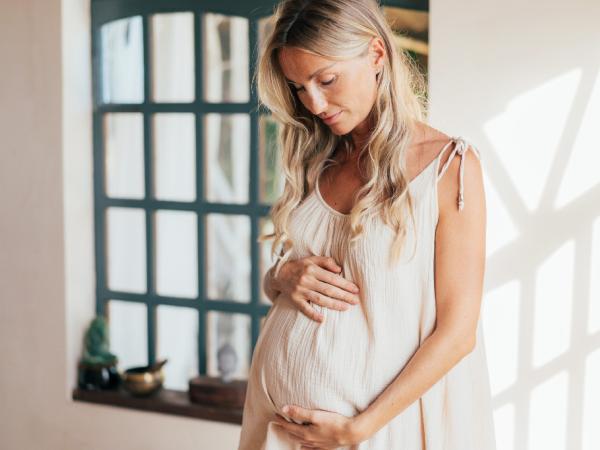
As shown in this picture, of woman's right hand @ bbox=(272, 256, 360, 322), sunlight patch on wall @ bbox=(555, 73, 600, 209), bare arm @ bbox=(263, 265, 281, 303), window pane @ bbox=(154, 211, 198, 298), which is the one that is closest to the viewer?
woman's right hand @ bbox=(272, 256, 360, 322)

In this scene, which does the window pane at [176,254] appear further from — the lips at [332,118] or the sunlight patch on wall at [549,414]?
the lips at [332,118]

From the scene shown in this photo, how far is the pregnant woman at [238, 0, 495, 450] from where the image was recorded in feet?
4.79

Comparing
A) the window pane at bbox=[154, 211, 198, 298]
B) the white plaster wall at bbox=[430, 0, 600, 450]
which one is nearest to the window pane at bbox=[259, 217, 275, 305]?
the window pane at bbox=[154, 211, 198, 298]

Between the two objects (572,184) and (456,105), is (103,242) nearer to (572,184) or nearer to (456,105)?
(456,105)

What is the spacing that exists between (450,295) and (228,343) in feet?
5.61

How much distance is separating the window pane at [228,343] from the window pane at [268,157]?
1.75 ft

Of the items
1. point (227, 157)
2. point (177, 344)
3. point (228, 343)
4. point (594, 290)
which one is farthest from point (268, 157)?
point (594, 290)

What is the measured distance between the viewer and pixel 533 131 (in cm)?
228

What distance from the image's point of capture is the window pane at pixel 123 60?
3156 mm

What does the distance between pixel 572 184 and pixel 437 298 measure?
0.98 meters

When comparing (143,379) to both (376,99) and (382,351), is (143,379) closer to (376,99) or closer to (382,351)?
(382,351)

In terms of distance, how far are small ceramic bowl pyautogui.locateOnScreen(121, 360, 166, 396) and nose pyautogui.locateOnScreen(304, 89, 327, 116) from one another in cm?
191

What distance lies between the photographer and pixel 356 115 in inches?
61.2

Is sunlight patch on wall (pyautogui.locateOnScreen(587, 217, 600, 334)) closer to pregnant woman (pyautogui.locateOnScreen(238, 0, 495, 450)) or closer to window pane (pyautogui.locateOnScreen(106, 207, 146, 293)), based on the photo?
pregnant woman (pyautogui.locateOnScreen(238, 0, 495, 450))
